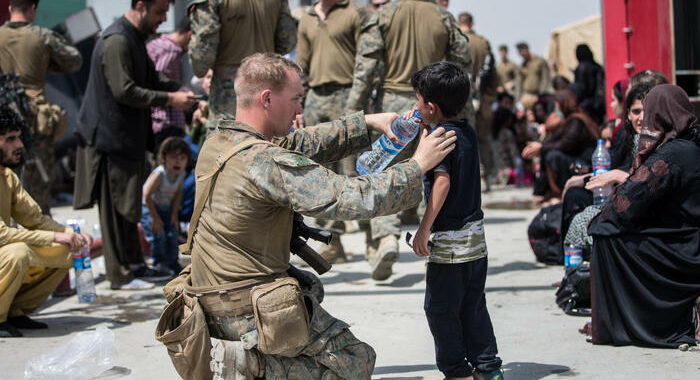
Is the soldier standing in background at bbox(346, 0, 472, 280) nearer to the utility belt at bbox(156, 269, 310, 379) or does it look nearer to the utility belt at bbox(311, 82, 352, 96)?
the utility belt at bbox(311, 82, 352, 96)

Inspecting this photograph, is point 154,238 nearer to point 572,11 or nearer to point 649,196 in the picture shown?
point 649,196

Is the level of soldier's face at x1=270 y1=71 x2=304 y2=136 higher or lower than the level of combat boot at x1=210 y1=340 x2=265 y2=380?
higher

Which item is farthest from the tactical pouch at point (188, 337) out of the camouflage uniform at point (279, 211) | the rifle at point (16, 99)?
the rifle at point (16, 99)

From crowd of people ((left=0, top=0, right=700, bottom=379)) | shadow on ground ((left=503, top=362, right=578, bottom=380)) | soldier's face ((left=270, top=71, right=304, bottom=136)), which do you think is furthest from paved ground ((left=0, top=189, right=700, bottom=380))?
soldier's face ((left=270, top=71, right=304, bottom=136))

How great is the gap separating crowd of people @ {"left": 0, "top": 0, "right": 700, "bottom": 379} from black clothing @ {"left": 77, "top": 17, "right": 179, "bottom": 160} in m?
0.01

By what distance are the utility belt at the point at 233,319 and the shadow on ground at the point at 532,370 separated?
4.58ft

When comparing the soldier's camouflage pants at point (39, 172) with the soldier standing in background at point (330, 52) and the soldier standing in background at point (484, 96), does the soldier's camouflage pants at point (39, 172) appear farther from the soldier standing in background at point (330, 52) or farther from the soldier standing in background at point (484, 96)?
the soldier standing in background at point (484, 96)

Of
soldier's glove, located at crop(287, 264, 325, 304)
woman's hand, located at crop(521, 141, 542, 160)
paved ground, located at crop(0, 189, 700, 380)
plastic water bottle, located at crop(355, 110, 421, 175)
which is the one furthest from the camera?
woman's hand, located at crop(521, 141, 542, 160)

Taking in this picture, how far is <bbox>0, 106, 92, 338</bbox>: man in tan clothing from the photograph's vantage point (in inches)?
199

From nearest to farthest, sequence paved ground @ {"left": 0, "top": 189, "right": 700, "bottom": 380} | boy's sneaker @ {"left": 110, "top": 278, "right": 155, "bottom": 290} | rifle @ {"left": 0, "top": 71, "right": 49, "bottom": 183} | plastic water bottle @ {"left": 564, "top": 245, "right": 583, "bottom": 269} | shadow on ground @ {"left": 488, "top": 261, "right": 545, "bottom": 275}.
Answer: paved ground @ {"left": 0, "top": 189, "right": 700, "bottom": 380} < plastic water bottle @ {"left": 564, "top": 245, "right": 583, "bottom": 269} < rifle @ {"left": 0, "top": 71, "right": 49, "bottom": 183} < boy's sneaker @ {"left": 110, "top": 278, "right": 155, "bottom": 290} < shadow on ground @ {"left": 488, "top": 261, "right": 545, "bottom": 275}

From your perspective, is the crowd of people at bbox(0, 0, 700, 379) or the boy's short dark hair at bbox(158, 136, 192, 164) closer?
the crowd of people at bbox(0, 0, 700, 379)

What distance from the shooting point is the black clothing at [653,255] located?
14.5 feet

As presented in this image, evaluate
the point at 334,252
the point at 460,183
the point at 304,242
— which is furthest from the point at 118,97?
the point at 460,183

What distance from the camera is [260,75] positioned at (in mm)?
3305
